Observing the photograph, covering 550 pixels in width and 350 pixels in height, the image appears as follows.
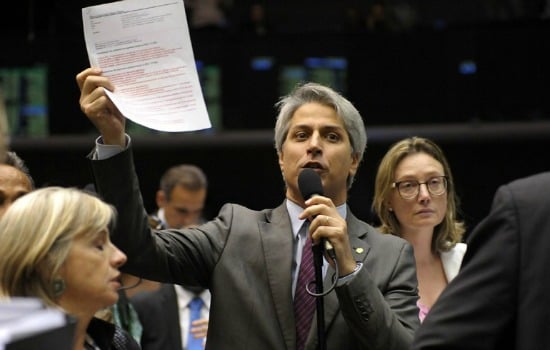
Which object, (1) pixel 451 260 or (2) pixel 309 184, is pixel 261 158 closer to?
(1) pixel 451 260

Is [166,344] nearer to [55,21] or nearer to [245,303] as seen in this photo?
[245,303]

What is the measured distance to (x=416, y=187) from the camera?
3766mm

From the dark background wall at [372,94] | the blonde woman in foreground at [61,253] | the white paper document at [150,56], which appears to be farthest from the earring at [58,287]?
the dark background wall at [372,94]

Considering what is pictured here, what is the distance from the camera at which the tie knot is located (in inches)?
193

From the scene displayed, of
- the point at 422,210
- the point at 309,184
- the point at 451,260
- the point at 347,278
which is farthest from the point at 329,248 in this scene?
the point at 451,260

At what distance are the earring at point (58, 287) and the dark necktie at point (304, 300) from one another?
78 centimetres

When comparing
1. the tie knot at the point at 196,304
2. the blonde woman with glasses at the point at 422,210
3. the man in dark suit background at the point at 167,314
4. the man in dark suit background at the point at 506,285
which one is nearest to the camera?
the man in dark suit background at the point at 506,285

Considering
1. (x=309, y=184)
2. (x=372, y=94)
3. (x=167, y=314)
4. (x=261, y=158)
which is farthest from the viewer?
(x=261, y=158)

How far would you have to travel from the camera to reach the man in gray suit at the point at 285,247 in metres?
2.65

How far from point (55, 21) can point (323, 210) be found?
865 centimetres

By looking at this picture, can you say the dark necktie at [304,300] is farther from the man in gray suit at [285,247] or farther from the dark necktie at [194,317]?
the dark necktie at [194,317]

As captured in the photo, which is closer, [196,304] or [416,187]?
[416,187]

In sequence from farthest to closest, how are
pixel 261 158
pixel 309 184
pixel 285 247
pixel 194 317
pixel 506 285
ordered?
pixel 261 158 → pixel 194 317 → pixel 285 247 → pixel 309 184 → pixel 506 285

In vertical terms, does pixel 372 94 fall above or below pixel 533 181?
below
